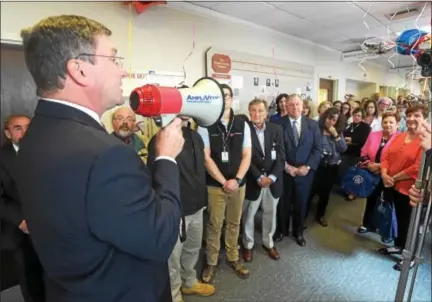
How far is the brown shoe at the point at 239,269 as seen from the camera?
80.3 inches

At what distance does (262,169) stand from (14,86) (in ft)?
5.70

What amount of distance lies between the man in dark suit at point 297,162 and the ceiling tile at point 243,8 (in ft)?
3.27

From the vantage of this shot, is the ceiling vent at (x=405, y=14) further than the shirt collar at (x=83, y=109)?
Yes

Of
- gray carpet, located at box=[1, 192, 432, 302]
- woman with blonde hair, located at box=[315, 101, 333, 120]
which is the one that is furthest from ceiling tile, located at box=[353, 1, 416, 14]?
gray carpet, located at box=[1, 192, 432, 302]

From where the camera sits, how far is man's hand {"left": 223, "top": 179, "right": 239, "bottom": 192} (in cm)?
194

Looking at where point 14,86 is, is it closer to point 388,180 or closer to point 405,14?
point 388,180

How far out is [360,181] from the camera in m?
2.24

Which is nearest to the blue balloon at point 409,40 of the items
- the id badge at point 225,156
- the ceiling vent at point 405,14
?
the id badge at point 225,156

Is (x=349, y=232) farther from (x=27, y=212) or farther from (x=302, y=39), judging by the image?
(x=27, y=212)

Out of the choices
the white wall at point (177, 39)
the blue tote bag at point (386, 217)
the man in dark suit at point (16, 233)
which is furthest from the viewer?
the blue tote bag at point (386, 217)

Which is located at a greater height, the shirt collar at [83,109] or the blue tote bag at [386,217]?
the shirt collar at [83,109]

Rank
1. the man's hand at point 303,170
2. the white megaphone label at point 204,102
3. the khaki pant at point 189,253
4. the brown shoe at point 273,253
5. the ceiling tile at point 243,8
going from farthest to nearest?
the ceiling tile at point 243,8 → the man's hand at point 303,170 → the brown shoe at point 273,253 → the khaki pant at point 189,253 → the white megaphone label at point 204,102

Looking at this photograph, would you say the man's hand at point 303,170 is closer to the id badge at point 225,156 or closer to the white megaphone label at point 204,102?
the id badge at point 225,156

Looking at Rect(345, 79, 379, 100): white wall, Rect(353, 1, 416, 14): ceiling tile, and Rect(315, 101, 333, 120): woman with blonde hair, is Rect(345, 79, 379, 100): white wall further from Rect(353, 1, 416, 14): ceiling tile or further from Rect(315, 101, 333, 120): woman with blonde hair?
Rect(353, 1, 416, 14): ceiling tile
